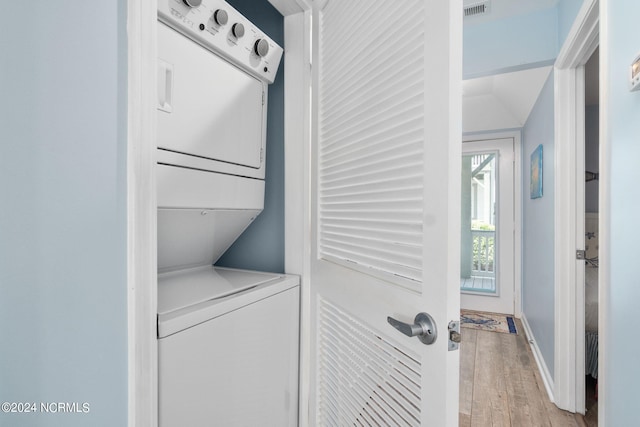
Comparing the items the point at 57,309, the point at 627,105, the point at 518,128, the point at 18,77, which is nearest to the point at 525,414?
the point at 627,105

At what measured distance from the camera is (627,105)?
45.9 inches

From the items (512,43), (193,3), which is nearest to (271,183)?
(193,3)

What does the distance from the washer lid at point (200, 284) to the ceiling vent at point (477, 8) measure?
6.78 ft

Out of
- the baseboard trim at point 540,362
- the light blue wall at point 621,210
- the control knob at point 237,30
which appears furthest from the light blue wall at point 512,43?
the baseboard trim at point 540,362

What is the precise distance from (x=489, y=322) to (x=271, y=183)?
3.29m

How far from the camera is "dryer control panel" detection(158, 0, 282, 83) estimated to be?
0.92 m

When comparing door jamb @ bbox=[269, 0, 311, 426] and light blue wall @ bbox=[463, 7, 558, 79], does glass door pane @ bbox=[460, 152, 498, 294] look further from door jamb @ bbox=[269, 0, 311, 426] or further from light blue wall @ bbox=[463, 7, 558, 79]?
door jamb @ bbox=[269, 0, 311, 426]

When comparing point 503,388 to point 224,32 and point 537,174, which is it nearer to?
point 537,174

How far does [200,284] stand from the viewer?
1.16 m

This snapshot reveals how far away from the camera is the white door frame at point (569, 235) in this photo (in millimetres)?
2025

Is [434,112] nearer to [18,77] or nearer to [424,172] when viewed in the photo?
[424,172]

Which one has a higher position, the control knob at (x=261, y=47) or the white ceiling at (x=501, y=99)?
the white ceiling at (x=501, y=99)

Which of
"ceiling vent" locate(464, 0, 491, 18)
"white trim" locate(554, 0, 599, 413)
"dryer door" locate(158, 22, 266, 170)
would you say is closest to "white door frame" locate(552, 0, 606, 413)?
"white trim" locate(554, 0, 599, 413)

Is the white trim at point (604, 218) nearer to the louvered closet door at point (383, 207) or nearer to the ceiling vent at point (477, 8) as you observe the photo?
the ceiling vent at point (477, 8)
